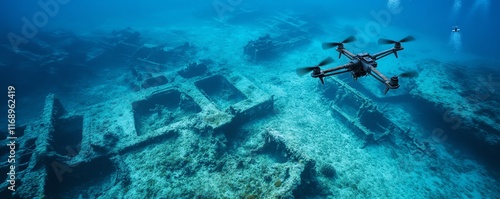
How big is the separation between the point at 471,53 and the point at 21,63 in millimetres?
42905

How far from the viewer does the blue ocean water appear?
7.35 meters

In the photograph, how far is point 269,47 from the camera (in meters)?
18.2

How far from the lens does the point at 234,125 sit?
32.7 ft

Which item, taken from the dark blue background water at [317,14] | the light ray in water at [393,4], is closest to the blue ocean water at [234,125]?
the dark blue background water at [317,14]

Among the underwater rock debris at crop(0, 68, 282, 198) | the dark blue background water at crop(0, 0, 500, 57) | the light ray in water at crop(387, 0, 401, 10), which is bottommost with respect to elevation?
the underwater rock debris at crop(0, 68, 282, 198)

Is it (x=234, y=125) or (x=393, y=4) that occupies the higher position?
(x=393, y=4)

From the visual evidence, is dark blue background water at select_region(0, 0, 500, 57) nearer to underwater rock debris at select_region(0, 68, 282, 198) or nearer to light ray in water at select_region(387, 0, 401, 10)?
light ray in water at select_region(387, 0, 401, 10)

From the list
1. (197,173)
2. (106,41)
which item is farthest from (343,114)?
(106,41)

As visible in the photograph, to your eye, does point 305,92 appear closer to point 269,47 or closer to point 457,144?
point 269,47

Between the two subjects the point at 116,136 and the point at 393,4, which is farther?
the point at 393,4

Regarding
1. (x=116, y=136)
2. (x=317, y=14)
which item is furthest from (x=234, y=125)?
(x=317, y=14)

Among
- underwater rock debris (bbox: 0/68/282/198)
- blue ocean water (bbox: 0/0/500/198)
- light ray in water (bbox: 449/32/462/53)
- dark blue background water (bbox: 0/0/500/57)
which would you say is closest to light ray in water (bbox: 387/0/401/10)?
dark blue background water (bbox: 0/0/500/57)

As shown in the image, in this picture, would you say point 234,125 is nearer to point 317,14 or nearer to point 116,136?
point 116,136

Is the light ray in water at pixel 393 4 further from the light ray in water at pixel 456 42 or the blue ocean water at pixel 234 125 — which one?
the blue ocean water at pixel 234 125
